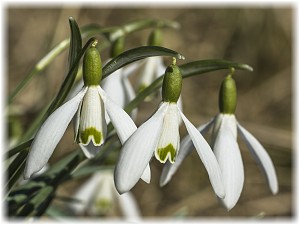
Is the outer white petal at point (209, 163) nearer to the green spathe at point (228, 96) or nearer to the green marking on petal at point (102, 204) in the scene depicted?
→ the green spathe at point (228, 96)

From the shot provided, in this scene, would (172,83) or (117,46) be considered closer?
(172,83)

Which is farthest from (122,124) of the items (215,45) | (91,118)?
(215,45)

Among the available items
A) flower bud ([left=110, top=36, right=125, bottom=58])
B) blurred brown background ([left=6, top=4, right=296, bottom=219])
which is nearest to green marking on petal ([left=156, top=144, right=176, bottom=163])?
flower bud ([left=110, top=36, right=125, bottom=58])

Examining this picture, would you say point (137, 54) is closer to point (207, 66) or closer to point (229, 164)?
point (207, 66)

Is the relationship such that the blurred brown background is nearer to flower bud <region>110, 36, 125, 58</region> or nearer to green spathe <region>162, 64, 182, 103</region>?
flower bud <region>110, 36, 125, 58</region>

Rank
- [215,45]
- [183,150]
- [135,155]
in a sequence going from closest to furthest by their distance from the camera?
[135,155], [183,150], [215,45]

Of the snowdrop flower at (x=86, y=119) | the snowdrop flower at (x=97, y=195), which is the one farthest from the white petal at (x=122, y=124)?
the snowdrop flower at (x=97, y=195)
